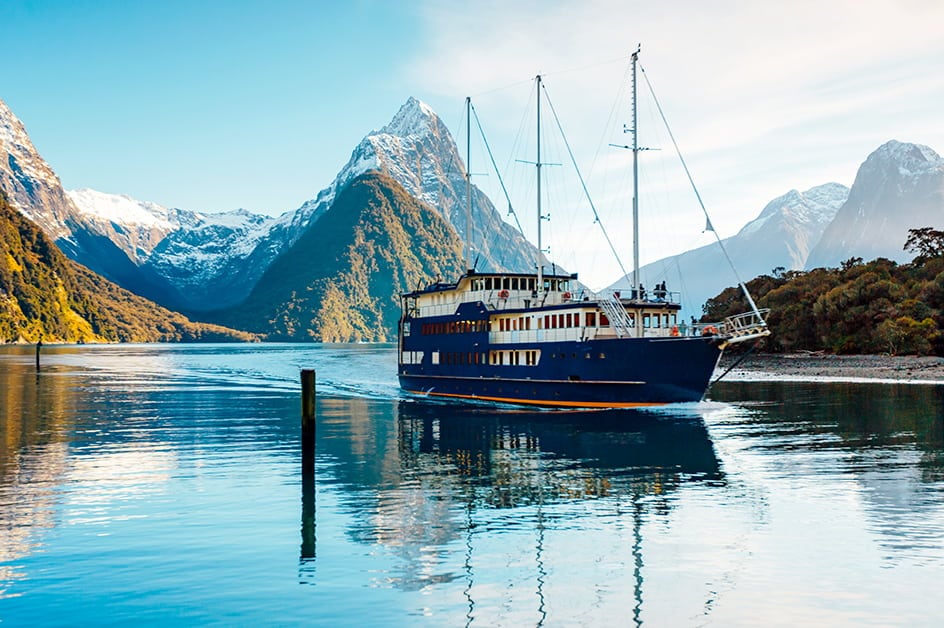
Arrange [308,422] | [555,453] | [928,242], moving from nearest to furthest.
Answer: [308,422]
[555,453]
[928,242]

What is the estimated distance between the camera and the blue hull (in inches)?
1978

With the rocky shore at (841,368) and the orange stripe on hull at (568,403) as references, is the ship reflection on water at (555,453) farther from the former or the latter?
the rocky shore at (841,368)

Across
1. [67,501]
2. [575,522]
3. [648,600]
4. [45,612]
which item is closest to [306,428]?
[67,501]

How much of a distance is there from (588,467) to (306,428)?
1190cm

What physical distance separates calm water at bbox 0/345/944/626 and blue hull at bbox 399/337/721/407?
3.07m

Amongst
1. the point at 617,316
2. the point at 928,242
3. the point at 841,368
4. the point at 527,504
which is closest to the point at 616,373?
the point at 617,316

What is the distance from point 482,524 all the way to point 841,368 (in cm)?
8650

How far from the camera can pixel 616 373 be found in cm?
5128

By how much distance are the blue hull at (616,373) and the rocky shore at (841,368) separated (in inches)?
1617

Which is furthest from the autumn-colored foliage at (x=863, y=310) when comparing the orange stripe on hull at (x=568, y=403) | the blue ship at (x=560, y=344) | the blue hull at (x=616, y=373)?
the orange stripe on hull at (x=568, y=403)

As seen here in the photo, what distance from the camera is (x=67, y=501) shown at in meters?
27.7

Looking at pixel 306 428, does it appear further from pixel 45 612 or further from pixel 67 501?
pixel 45 612

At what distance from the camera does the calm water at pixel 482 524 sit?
1747cm

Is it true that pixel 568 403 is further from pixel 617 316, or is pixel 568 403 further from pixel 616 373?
pixel 617 316
